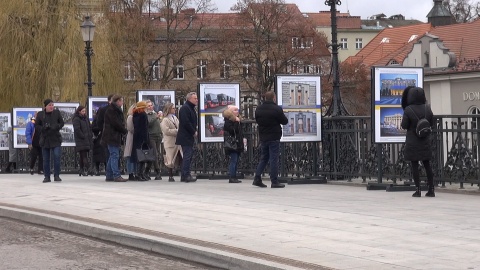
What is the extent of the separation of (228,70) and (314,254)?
65591 millimetres

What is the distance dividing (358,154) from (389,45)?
7833 cm

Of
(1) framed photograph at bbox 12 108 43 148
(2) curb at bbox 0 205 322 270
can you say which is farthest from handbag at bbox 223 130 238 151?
(1) framed photograph at bbox 12 108 43 148

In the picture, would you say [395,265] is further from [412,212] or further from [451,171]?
[451,171]

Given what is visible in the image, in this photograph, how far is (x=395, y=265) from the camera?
9.43m

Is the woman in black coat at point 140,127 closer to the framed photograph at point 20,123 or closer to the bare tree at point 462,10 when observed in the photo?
the framed photograph at point 20,123

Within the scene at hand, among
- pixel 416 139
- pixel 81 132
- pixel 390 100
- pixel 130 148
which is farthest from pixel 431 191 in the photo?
pixel 81 132

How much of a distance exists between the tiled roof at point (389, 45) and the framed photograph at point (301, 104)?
210 ft

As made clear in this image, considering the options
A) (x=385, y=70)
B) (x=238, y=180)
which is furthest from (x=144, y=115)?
(x=385, y=70)

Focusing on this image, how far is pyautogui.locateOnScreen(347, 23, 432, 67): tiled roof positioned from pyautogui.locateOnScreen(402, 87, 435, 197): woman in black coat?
67392 mm

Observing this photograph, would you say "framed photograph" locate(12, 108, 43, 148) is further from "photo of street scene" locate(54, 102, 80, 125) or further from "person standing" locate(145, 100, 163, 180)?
"person standing" locate(145, 100, 163, 180)

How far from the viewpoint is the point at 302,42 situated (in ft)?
263

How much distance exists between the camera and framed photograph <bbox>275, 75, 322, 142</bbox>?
66.0ft

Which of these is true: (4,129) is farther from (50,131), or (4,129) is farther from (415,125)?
(415,125)

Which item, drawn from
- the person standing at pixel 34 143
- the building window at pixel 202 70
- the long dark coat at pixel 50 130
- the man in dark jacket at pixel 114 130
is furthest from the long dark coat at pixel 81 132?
the building window at pixel 202 70
